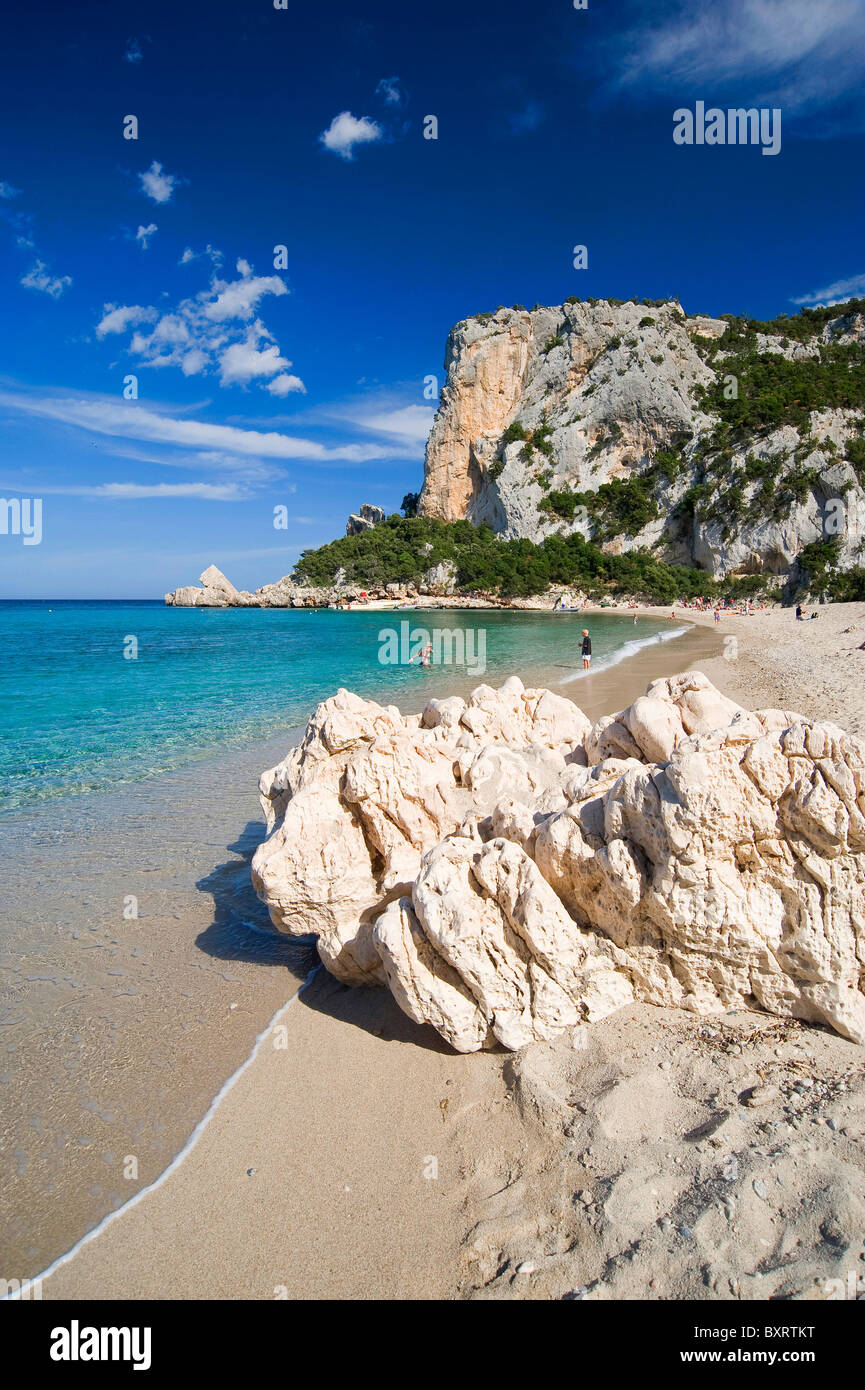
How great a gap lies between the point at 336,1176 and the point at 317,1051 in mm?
916

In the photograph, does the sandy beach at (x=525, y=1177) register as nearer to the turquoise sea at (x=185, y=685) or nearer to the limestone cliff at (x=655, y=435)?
the turquoise sea at (x=185, y=685)

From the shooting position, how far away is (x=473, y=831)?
4.09 metres

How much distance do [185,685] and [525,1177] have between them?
67.5 feet

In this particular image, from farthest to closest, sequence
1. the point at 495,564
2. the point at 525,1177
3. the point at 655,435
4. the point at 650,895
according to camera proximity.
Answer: the point at 655,435, the point at 495,564, the point at 650,895, the point at 525,1177

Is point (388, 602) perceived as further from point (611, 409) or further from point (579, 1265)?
point (579, 1265)

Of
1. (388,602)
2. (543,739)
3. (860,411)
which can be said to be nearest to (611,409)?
(860,411)

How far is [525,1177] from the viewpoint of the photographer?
2.77 m

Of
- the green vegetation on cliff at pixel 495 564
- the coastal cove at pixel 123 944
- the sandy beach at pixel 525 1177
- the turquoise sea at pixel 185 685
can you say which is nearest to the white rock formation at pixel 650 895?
the sandy beach at pixel 525 1177

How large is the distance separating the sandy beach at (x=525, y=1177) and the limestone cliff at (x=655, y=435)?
57668 millimetres

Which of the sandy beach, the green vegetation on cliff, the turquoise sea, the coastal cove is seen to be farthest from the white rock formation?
the green vegetation on cliff

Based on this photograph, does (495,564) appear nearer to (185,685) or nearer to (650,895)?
(185,685)

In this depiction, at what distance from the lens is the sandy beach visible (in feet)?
7.36

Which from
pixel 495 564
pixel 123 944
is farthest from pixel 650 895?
pixel 495 564

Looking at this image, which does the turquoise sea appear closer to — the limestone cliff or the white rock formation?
the white rock formation
